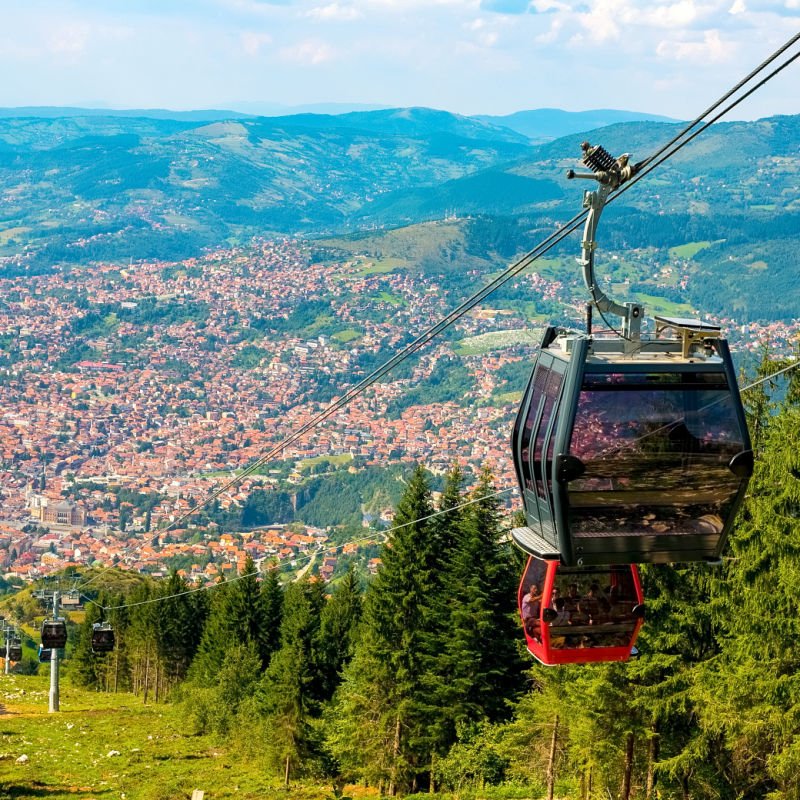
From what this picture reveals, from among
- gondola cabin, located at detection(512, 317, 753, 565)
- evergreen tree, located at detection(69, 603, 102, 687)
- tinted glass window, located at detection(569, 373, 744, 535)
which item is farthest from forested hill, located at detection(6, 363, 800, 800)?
evergreen tree, located at detection(69, 603, 102, 687)

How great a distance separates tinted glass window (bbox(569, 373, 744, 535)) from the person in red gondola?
165 centimetres

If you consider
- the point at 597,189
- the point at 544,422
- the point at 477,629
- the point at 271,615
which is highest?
the point at 597,189

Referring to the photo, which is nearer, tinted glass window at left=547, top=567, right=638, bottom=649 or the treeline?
tinted glass window at left=547, top=567, right=638, bottom=649

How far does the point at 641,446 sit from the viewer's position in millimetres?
7711

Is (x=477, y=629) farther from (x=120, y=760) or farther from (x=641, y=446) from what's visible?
(x=641, y=446)

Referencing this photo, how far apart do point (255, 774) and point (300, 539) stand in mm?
113052

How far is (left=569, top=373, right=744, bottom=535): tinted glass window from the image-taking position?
301 inches

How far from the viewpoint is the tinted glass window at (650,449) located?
766cm

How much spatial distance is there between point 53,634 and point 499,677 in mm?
12694

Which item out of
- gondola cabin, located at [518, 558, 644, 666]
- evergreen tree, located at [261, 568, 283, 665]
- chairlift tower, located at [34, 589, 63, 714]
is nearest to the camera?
gondola cabin, located at [518, 558, 644, 666]

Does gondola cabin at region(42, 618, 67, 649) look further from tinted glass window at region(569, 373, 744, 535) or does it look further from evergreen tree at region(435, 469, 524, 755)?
tinted glass window at region(569, 373, 744, 535)

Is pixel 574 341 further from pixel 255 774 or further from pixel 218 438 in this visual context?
pixel 218 438

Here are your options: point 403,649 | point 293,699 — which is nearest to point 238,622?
point 293,699

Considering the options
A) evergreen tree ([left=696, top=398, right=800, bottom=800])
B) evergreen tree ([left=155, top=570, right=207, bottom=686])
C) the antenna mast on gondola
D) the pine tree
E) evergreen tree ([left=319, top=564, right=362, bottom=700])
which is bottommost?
evergreen tree ([left=155, top=570, right=207, bottom=686])
